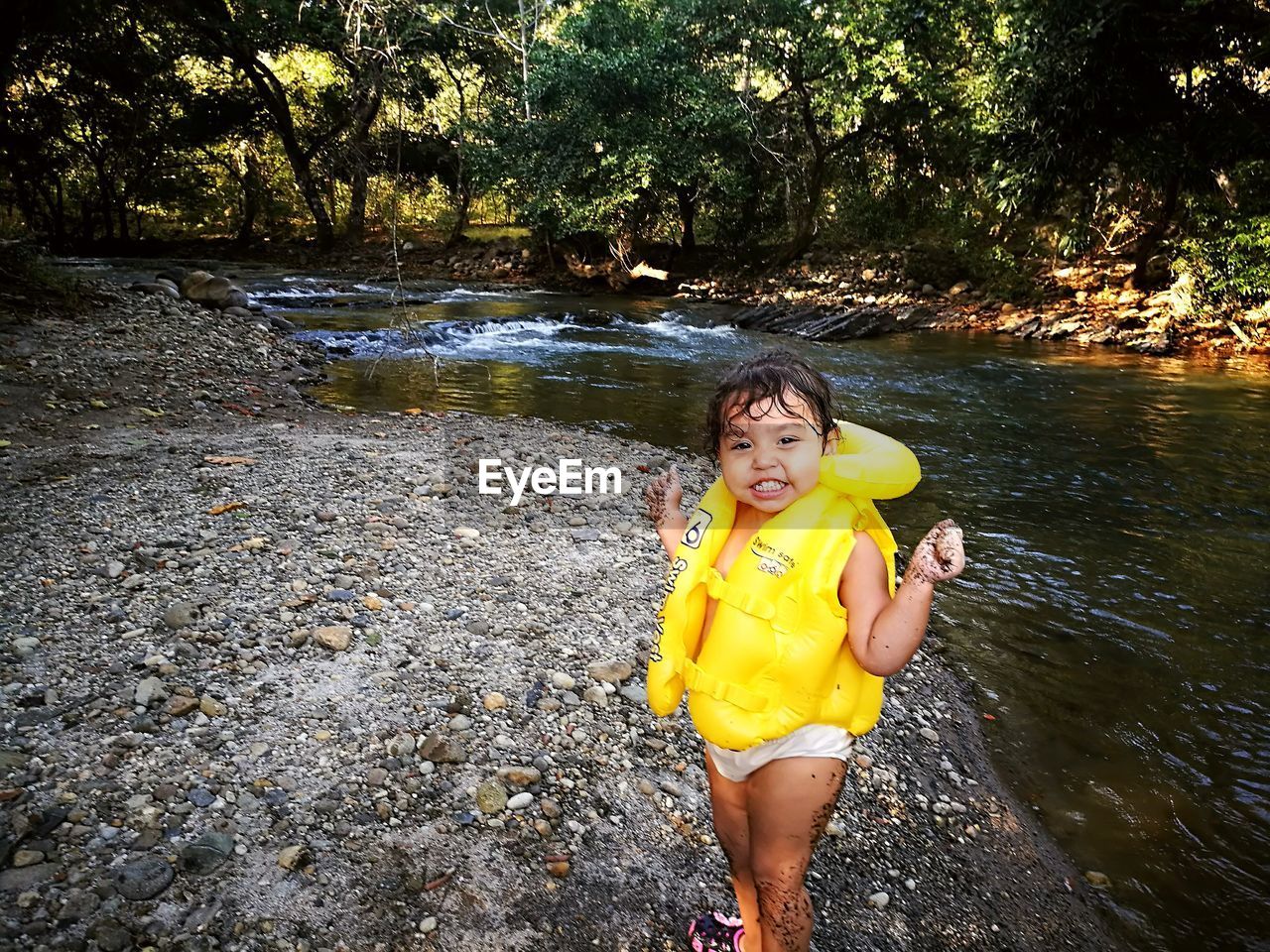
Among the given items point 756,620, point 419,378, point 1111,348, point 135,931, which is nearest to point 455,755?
point 135,931

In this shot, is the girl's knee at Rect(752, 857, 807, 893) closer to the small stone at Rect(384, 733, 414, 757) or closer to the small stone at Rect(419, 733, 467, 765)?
the small stone at Rect(419, 733, 467, 765)

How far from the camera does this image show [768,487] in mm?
1603

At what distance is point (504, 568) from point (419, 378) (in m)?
6.32

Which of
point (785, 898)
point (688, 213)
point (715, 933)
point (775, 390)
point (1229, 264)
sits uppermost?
point (688, 213)

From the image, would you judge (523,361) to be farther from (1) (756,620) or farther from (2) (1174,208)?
(2) (1174,208)

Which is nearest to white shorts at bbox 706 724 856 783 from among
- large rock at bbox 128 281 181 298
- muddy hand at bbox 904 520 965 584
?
muddy hand at bbox 904 520 965 584

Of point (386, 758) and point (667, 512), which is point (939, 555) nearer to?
point (667, 512)

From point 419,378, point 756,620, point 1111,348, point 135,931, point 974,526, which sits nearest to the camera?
point 756,620

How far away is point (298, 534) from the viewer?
13.8 feet

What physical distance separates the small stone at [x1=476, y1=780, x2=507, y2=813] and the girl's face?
4.66 feet

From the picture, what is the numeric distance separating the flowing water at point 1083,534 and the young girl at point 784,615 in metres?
1.58

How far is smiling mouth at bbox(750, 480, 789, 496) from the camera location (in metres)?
1.59

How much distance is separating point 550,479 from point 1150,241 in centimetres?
1685

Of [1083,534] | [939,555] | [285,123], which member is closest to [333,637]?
[939,555]
